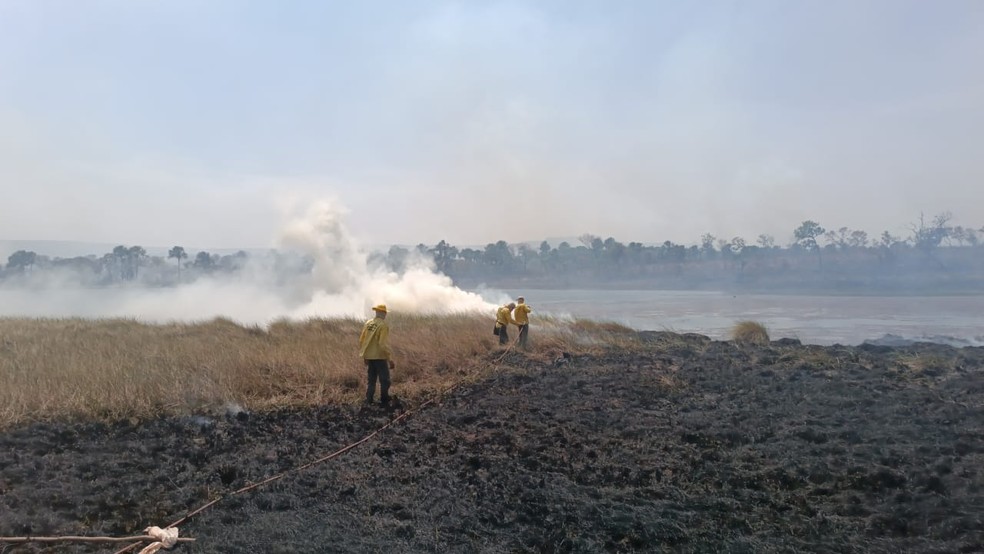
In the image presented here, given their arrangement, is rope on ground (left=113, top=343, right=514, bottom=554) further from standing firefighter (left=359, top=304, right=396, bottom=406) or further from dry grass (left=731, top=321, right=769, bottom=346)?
dry grass (left=731, top=321, right=769, bottom=346)

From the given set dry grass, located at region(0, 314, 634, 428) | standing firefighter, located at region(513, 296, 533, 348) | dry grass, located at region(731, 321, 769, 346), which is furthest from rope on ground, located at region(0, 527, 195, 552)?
dry grass, located at region(731, 321, 769, 346)

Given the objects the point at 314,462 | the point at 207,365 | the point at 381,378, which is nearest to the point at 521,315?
the point at 381,378

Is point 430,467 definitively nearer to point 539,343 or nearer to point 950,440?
point 950,440

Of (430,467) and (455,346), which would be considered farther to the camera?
(455,346)

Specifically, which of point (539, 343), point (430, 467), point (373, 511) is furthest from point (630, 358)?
point (373, 511)

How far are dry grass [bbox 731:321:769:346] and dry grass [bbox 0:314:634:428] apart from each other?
4.47 metres

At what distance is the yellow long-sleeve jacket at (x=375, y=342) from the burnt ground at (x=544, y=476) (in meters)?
0.94

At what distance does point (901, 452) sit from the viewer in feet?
24.0

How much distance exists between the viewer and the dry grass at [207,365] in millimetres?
9438

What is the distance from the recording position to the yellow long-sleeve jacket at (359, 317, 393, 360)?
10.7m

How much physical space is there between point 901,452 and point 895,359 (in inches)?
442

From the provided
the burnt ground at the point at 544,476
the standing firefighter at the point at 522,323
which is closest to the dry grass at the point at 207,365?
A: the standing firefighter at the point at 522,323

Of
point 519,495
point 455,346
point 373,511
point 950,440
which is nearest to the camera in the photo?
point 373,511

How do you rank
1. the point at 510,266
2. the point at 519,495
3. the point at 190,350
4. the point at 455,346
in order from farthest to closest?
the point at 510,266 → the point at 455,346 → the point at 190,350 → the point at 519,495
